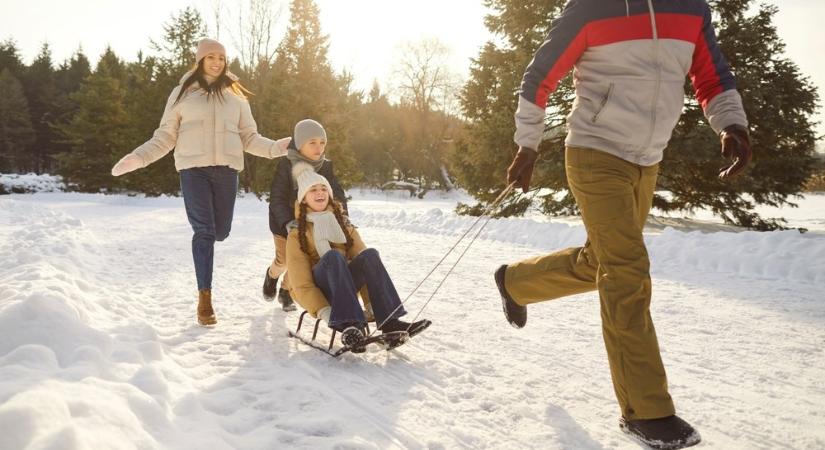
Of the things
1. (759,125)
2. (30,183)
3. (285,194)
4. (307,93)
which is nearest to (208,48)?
(285,194)

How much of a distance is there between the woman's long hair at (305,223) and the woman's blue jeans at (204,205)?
812 millimetres

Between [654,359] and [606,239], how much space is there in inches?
21.9

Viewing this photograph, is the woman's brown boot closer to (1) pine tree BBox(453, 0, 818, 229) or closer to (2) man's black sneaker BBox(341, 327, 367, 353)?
(2) man's black sneaker BBox(341, 327, 367, 353)

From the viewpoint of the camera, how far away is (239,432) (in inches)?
89.4

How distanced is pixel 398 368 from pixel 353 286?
1.97 ft

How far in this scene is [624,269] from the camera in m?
2.29

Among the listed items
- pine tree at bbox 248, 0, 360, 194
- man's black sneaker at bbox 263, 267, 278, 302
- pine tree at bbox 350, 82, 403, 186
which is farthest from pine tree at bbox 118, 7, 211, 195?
man's black sneaker at bbox 263, 267, 278, 302

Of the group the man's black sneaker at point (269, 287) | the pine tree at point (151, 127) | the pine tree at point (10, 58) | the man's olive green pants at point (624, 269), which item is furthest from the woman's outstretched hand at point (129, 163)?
the pine tree at point (10, 58)

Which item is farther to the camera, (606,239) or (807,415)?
(807,415)

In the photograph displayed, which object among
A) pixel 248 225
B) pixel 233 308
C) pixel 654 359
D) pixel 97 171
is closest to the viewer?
pixel 654 359

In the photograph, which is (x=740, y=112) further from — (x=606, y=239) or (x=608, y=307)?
(x=608, y=307)

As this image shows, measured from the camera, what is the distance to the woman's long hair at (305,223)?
3.66 metres

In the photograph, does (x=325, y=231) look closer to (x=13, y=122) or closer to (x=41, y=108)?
(x=13, y=122)

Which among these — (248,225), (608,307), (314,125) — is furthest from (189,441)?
(248,225)
